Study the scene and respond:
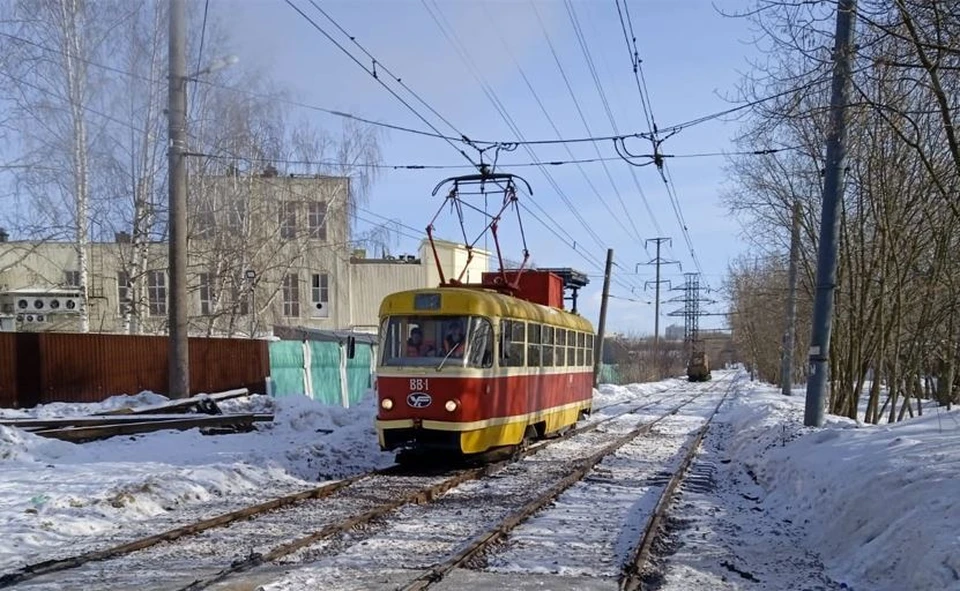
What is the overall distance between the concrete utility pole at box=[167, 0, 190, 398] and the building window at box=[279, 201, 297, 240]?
16190 millimetres

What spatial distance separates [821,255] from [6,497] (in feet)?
39.8

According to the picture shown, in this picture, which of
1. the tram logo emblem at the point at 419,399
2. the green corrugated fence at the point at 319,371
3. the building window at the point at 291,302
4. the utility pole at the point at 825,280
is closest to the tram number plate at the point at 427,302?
the tram logo emblem at the point at 419,399

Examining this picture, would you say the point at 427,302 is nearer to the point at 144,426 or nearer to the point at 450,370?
the point at 450,370

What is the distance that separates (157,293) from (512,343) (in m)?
26.2

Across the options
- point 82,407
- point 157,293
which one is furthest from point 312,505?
point 157,293

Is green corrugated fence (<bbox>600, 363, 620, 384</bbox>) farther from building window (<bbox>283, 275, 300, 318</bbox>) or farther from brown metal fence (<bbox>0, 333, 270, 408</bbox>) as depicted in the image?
brown metal fence (<bbox>0, 333, 270, 408</bbox>)

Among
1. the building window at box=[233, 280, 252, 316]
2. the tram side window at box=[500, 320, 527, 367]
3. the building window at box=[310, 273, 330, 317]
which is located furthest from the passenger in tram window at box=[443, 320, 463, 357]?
the building window at box=[310, 273, 330, 317]

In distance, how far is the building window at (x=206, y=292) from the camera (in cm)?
2923

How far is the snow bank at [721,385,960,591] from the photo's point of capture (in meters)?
5.86

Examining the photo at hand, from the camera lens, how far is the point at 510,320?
13.2 m

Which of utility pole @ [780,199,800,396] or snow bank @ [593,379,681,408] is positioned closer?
utility pole @ [780,199,800,396]

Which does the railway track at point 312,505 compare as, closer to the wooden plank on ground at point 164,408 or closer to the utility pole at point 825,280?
the utility pole at point 825,280

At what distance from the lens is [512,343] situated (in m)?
13.4

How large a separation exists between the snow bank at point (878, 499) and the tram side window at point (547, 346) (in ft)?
16.1
